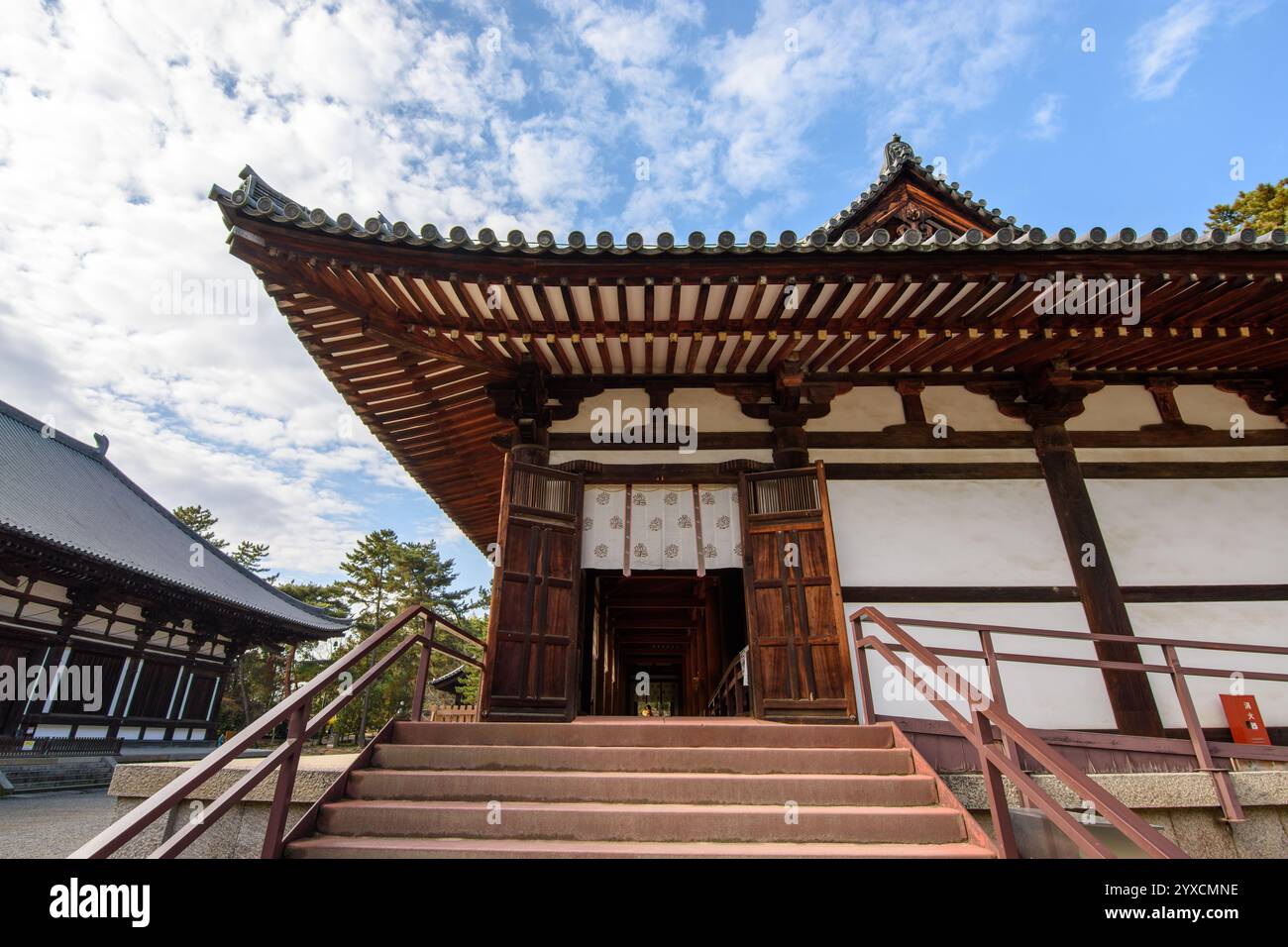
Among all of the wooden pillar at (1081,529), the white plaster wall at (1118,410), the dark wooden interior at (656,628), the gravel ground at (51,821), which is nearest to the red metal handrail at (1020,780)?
the wooden pillar at (1081,529)

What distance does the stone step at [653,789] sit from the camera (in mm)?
3811

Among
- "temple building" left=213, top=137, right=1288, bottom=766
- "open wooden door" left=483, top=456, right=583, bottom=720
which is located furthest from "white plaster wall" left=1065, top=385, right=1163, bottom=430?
"open wooden door" left=483, top=456, right=583, bottom=720

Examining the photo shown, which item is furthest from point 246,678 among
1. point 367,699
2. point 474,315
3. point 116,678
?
point 474,315

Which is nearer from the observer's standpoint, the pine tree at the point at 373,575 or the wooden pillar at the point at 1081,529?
the wooden pillar at the point at 1081,529

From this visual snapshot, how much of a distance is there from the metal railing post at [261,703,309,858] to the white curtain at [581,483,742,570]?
3.22 m

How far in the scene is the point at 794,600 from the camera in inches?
223

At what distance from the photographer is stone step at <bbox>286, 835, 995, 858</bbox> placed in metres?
3.18

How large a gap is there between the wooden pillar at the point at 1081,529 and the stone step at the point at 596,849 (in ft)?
9.99

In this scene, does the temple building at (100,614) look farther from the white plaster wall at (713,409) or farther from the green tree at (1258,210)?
the green tree at (1258,210)

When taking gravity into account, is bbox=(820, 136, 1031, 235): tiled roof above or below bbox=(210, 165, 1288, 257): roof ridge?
above

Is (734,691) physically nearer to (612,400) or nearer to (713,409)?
(713,409)

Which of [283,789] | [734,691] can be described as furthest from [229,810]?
[734,691]
